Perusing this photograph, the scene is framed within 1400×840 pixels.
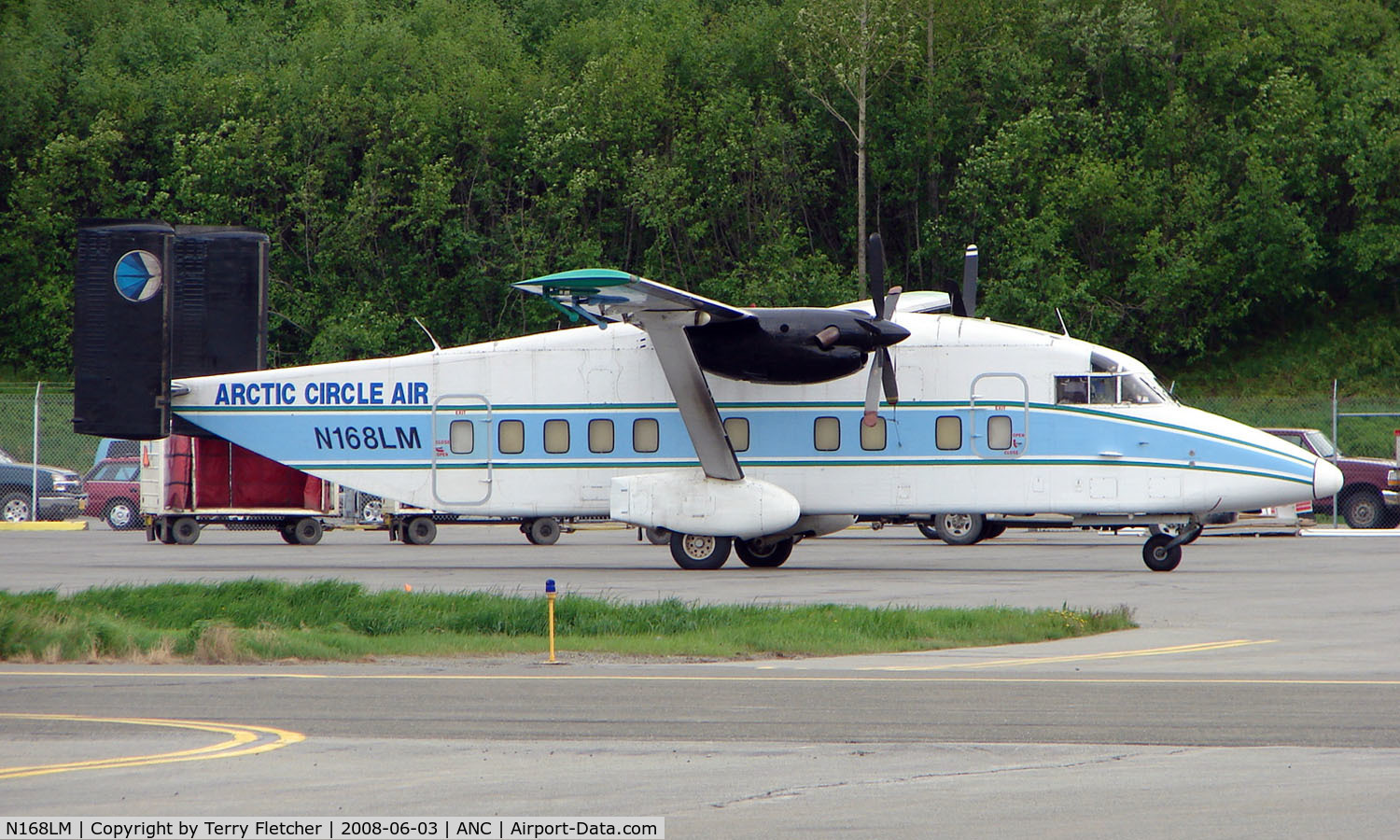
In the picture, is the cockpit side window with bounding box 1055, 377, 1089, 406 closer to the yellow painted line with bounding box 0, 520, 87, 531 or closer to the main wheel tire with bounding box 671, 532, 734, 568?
the main wheel tire with bounding box 671, 532, 734, 568

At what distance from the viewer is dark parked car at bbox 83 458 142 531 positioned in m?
38.5

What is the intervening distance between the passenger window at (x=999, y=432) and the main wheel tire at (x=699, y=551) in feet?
15.1

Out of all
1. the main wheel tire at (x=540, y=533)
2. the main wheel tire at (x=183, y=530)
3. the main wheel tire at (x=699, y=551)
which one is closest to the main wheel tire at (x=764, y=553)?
the main wheel tire at (x=699, y=551)

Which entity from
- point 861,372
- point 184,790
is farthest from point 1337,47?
point 184,790

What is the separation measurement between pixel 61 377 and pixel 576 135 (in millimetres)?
20842

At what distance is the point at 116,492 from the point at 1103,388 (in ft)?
85.6

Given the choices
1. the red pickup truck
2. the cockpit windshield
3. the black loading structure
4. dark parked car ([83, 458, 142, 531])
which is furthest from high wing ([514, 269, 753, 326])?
dark parked car ([83, 458, 142, 531])

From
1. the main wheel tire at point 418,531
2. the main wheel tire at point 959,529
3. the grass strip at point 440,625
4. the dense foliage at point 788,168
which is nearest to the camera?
the grass strip at point 440,625

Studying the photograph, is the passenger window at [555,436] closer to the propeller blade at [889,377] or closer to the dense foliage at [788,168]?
the propeller blade at [889,377]

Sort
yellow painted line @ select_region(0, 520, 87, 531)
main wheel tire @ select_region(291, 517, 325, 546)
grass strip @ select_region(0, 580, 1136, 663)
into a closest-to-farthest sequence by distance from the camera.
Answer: grass strip @ select_region(0, 580, 1136, 663)
main wheel tire @ select_region(291, 517, 325, 546)
yellow painted line @ select_region(0, 520, 87, 531)

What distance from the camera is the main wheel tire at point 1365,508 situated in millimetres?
35688

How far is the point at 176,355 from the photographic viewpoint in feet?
91.3

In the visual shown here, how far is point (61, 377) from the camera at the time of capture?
5459 centimetres

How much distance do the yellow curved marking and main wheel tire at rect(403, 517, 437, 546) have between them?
21.2 meters
